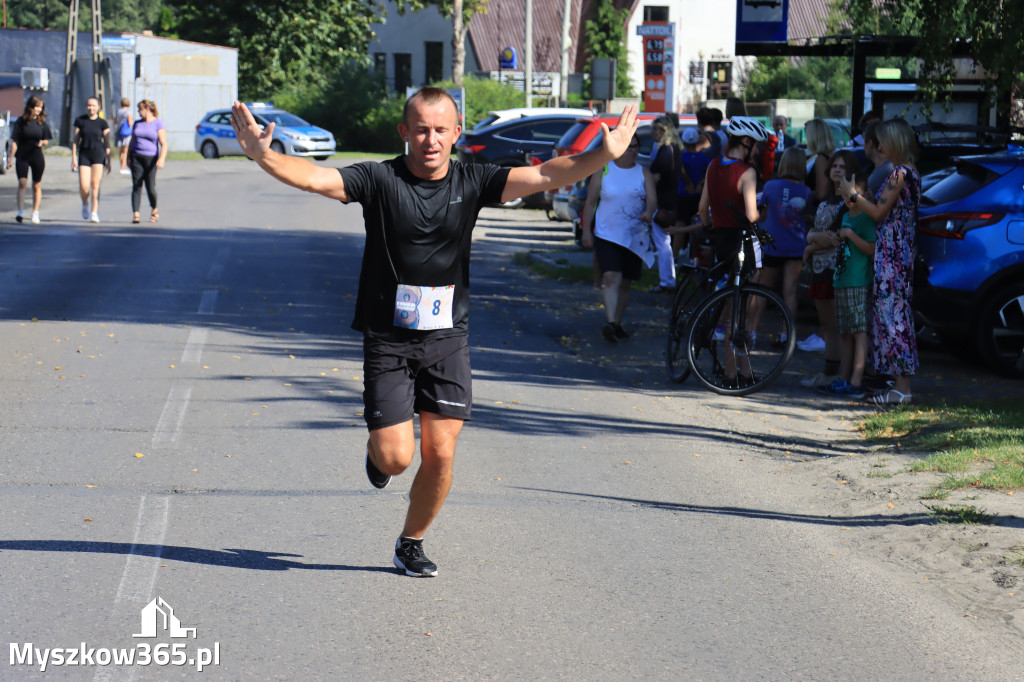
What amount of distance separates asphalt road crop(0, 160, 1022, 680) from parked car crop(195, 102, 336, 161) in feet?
97.6

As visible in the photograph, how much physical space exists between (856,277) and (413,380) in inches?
204

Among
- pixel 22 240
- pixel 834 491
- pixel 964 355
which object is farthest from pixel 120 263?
pixel 834 491

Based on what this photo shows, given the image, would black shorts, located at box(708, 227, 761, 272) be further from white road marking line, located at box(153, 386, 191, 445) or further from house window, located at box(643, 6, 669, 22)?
house window, located at box(643, 6, 669, 22)

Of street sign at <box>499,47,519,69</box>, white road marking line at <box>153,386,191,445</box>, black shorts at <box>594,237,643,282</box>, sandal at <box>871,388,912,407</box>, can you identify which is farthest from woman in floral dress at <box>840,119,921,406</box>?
street sign at <box>499,47,519,69</box>

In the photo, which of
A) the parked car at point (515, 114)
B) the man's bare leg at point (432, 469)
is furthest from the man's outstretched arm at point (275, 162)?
the parked car at point (515, 114)

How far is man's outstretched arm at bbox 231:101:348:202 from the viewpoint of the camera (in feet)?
14.9

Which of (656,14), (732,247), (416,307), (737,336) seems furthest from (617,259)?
(656,14)

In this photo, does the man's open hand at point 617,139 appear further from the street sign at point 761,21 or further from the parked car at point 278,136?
the parked car at point 278,136

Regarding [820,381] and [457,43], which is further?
[457,43]

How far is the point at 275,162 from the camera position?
14.9 ft

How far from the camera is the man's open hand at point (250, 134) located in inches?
179

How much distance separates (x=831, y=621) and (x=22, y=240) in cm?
1573

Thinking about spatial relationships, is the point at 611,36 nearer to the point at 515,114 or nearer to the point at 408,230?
the point at 515,114

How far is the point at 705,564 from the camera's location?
5496mm
